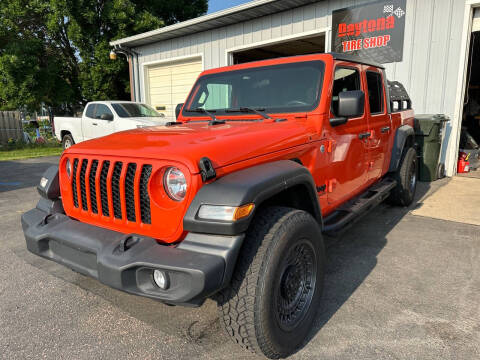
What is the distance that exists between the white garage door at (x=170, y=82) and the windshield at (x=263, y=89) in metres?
7.70

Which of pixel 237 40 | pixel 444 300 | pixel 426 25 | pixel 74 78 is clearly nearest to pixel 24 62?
pixel 74 78

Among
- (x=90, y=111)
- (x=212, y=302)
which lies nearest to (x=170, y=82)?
(x=90, y=111)

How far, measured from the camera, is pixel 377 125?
3.78 m

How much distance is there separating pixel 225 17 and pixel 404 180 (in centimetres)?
659

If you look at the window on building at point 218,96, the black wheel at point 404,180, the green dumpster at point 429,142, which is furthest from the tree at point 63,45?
the black wheel at point 404,180

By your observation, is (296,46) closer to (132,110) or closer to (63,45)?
(132,110)

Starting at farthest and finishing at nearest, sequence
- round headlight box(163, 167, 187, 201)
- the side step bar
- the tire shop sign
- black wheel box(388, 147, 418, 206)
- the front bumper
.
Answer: the tire shop sign
black wheel box(388, 147, 418, 206)
the side step bar
round headlight box(163, 167, 187, 201)
the front bumper

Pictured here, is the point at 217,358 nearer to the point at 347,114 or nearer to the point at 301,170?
the point at 301,170

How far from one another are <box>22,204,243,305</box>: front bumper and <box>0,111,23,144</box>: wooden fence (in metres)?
15.8

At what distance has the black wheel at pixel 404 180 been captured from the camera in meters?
4.64

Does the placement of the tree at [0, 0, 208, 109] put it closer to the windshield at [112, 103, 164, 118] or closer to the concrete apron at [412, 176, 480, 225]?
the windshield at [112, 103, 164, 118]

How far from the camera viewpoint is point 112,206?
210cm

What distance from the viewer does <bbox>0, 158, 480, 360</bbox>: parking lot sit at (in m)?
2.13

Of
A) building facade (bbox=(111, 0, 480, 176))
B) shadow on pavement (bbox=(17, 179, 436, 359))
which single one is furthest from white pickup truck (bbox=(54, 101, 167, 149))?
shadow on pavement (bbox=(17, 179, 436, 359))
